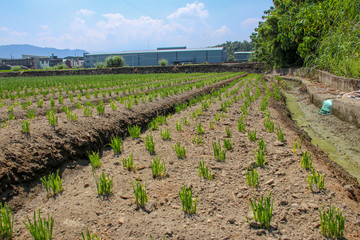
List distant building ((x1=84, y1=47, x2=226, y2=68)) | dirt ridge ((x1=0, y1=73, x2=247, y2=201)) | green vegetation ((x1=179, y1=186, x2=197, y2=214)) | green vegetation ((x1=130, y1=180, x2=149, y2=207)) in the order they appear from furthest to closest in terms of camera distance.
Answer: distant building ((x1=84, y1=47, x2=226, y2=68)) → dirt ridge ((x1=0, y1=73, x2=247, y2=201)) → green vegetation ((x1=130, y1=180, x2=149, y2=207)) → green vegetation ((x1=179, y1=186, x2=197, y2=214))

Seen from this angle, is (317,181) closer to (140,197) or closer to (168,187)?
(168,187)

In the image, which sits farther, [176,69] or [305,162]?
[176,69]

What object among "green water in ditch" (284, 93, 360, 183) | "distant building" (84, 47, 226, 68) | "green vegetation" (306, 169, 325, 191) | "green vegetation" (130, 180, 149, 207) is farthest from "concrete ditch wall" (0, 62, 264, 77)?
"distant building" (84, 47, 226, 68)

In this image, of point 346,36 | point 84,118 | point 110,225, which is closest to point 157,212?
point 110,225

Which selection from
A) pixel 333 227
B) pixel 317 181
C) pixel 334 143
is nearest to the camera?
pixel 333 227

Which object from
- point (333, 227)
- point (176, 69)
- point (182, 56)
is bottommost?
point (333, 227)

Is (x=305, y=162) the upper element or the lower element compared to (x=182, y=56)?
lower

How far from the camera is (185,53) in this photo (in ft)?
195

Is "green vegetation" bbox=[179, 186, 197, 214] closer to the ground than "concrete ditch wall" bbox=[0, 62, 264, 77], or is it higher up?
closer to the ground

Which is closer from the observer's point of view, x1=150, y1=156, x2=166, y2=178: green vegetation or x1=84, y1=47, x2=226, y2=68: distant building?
x1=150, y1=156, x2=166, y2=178: green vegetation

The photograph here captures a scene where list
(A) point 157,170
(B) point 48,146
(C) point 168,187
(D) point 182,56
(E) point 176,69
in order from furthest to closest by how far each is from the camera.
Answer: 1. (D) point 182,56
2. (E) point 176,69
3. (B) point 48,146
4. (A) point 157,170
5. (C) point 168,187

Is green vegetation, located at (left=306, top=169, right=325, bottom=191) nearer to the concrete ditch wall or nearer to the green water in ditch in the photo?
the green water in ditch

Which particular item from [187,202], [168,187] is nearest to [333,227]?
[187,202]

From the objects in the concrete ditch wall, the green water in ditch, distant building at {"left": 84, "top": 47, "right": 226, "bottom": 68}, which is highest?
distant building at {"left": 84, "top": 47, "right": 226, "bottom": 68}
